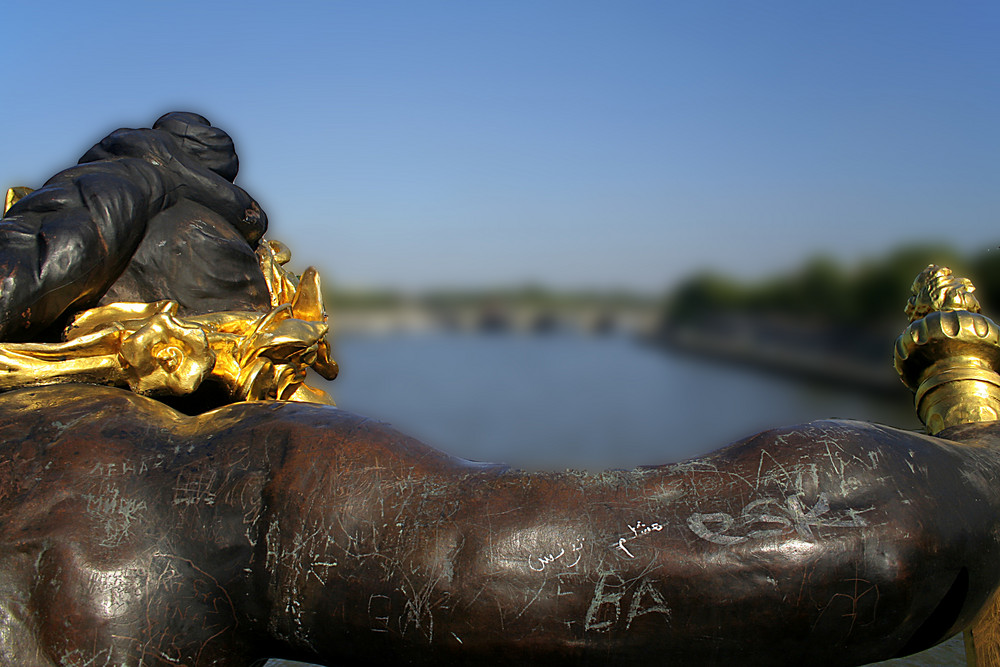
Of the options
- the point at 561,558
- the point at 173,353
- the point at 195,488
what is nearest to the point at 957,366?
the point at 561,558

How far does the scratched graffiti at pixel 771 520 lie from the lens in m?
1.81

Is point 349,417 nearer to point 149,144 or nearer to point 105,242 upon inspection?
point 105,242

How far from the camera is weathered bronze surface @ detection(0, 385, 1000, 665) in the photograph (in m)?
1.80

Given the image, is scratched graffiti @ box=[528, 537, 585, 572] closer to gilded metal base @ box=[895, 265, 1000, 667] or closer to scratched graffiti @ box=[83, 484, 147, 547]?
scratched graffiti @ box=[83, 484, 147, 547]

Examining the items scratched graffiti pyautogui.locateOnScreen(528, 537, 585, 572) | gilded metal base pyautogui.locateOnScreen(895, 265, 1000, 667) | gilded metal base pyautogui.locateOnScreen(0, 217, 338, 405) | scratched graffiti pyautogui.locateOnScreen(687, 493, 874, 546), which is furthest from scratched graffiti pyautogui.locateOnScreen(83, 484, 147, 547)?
gilded metal base pyautogui.locateOnScreen(895, 265, 1000, 667)

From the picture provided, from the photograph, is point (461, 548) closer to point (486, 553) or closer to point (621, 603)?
point (486, 553)

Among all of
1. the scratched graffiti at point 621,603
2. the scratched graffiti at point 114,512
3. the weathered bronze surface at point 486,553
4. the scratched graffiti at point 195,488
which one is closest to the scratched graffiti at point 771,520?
the weathered bronze surface at point 486,553

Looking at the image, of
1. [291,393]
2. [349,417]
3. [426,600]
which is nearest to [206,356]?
Answer: [291,393]

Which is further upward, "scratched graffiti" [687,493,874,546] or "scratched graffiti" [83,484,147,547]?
"scratched graffiti" [83,484,147,547]

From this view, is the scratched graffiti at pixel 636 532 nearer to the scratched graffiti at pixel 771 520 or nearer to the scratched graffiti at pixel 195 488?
the scratched graffiti at pixel 771 520

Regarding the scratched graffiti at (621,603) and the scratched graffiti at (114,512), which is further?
the scratched graffiti at (114,512)

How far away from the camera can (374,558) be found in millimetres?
1870

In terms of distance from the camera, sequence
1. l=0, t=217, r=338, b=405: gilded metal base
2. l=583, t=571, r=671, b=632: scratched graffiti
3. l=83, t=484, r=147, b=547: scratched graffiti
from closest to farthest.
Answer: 1. l=583, t=571, r=671, b=632: scratched graffiti
2. l=83, t=484, r=147, b=547: scratched graffiti
3. l=0, t=217, r=338, b=405: gilded metal base

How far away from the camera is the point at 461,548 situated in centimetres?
185
